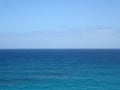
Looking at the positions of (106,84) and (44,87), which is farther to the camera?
(106,84)

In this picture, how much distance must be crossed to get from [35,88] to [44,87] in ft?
3.42

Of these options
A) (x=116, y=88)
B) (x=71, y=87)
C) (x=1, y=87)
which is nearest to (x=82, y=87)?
(x=71, y=87)

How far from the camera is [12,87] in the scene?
88.9 ft

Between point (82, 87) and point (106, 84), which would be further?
point (106, 84)

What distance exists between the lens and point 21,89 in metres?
25.8

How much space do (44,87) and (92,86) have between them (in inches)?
207

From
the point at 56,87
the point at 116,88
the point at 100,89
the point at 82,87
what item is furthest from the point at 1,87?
the point at 116,88

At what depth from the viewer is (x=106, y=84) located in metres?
29.5

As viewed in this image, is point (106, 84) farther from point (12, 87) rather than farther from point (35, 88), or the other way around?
point (12, 87)

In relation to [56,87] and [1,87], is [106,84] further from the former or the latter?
[1,87]

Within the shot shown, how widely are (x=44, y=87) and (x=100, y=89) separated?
588cm

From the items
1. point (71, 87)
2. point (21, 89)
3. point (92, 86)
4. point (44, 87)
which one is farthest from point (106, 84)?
point (21, 89)

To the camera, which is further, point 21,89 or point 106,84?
point 106,84

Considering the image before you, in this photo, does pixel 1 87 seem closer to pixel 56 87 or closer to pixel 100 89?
pixel 56 87
